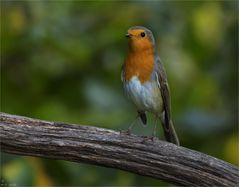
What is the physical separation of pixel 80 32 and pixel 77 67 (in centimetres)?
33

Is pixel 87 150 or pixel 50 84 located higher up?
pixel 50 84

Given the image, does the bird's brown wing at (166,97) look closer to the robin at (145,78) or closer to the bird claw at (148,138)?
the robin at (145,78)

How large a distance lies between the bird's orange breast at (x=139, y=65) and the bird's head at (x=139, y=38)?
1.9 inches

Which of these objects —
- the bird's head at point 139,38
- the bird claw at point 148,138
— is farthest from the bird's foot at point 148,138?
the bird's head at point 139,38

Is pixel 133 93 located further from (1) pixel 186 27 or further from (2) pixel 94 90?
(1) pixel 186 27

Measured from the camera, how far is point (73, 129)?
795cm

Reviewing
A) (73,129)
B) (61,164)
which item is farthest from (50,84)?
(73,129)

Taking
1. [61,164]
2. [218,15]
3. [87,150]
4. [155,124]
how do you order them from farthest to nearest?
[218,15]
[155,124]
[61,164]
[87,150]

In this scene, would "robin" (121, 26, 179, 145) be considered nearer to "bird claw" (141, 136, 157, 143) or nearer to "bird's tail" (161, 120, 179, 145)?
"bird's tail" (161, 120, 179, 145)

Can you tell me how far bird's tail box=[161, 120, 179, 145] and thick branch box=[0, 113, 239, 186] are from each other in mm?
965

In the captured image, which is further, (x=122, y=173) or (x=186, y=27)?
(x=186, y=27)

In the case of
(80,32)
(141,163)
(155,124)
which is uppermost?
(80,32)

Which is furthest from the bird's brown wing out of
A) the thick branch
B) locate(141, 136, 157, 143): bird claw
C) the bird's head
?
the thick branch

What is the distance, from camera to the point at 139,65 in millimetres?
9117
